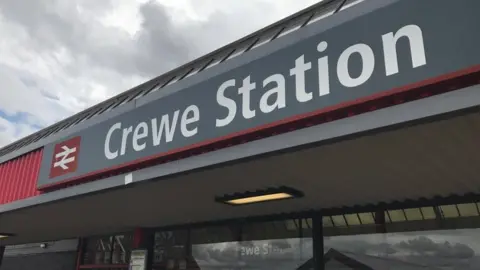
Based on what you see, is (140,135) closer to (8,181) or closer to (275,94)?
(275,94)

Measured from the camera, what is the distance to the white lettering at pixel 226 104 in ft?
11.3

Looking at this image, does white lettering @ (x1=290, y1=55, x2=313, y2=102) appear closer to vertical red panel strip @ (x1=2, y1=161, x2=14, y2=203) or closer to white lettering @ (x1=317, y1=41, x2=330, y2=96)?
white lettering @ (x1=317, y1=41, x2=330, y2=96)

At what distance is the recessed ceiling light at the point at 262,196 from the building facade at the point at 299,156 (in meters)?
0.03

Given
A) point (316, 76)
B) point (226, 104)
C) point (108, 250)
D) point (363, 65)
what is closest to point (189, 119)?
point (226, 104)

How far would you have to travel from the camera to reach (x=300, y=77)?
3.07 meters

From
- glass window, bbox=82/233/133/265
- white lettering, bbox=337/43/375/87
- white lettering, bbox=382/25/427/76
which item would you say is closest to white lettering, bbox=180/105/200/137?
white lettering, bbox=337/43/375/87

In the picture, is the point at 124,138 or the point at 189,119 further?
the point at 124,138

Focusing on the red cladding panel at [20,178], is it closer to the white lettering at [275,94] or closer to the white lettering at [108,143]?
the white lettering at [108,143]

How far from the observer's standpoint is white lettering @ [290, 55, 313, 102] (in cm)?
300

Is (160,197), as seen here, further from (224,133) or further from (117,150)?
(224,133)

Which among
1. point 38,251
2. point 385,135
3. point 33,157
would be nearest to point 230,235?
point 33,157

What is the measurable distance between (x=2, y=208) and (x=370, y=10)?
5353 millimetres

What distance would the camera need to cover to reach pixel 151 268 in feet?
23.1

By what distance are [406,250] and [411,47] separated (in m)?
2.87
